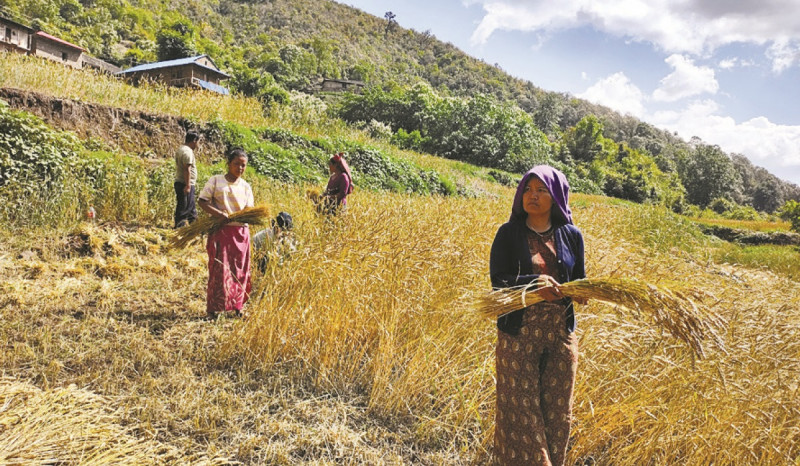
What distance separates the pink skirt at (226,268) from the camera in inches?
131

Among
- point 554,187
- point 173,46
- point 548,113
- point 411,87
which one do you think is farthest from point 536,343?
point 548,113

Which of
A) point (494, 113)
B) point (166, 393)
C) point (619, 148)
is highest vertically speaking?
point (619, 148)

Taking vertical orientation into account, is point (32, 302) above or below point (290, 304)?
below

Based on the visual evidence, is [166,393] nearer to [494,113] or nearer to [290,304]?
[290,304]

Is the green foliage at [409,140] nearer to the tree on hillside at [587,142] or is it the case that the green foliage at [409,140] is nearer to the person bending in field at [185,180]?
the person bending in field at [185,180]

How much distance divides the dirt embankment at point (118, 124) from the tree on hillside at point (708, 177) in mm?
61914

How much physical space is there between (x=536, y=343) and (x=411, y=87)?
39.7 meters

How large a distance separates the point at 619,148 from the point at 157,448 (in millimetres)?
62852

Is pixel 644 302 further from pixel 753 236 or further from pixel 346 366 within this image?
pixel 753 236

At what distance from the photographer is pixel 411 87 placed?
38.8m

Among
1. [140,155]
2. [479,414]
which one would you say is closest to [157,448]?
[479,414]

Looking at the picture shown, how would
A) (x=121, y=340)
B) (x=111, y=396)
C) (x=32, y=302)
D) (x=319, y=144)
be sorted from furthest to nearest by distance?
(x=319, y=144) → (x=32, y=302) → (x=121, y=340) → (x=111, y=396)

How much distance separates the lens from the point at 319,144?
12.0 m

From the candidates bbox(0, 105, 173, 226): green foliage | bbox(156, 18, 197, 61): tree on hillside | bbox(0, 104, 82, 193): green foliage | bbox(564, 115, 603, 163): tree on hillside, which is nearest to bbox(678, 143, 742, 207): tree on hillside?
bbox(564, 115, 603, 163): tree on hillside
